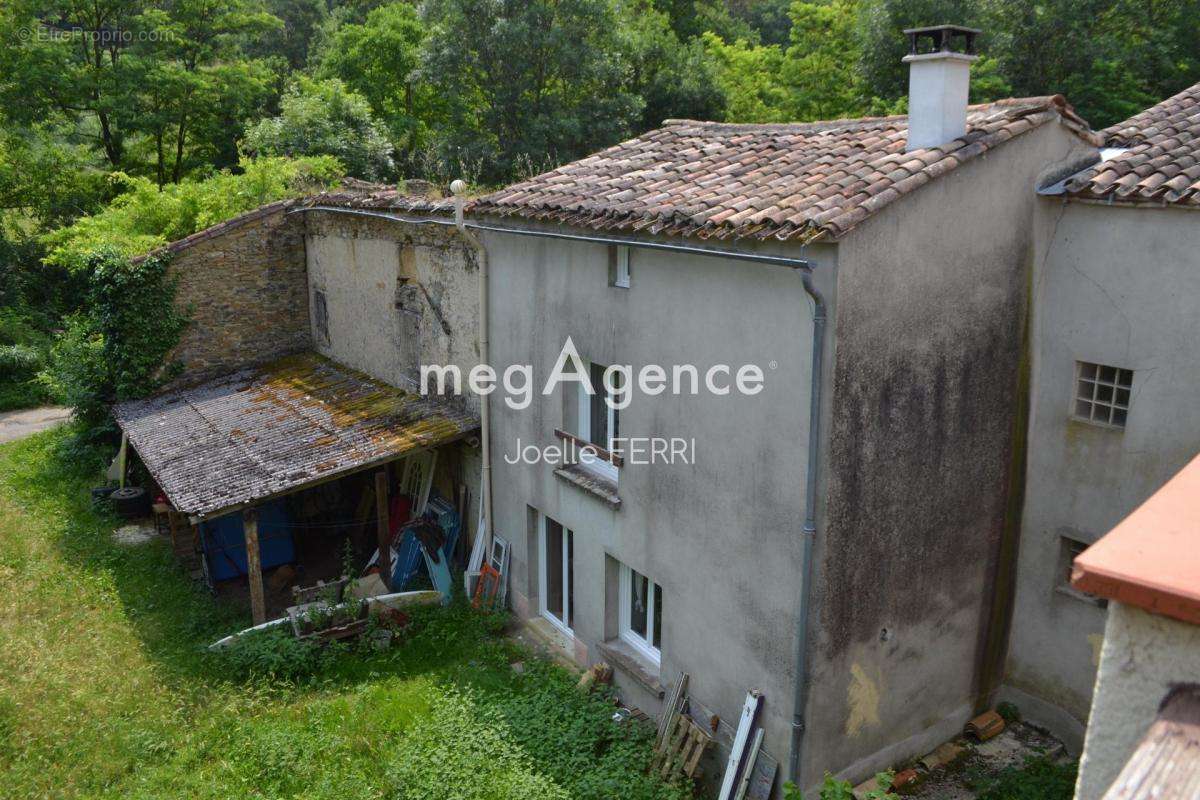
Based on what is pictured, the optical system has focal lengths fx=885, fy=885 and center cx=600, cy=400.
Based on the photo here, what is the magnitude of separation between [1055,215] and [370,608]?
10229 millimetres

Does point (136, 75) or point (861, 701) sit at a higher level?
point (136, 75)

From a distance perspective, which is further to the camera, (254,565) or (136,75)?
(136,75)

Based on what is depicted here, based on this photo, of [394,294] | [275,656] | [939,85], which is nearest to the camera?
[939,85]

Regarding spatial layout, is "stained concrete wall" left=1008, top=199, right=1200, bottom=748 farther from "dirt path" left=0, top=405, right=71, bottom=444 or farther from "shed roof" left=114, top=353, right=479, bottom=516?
"dirt path" left=0, top=405, right=71, bottom=444

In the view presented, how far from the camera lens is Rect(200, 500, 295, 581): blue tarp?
15148 mm

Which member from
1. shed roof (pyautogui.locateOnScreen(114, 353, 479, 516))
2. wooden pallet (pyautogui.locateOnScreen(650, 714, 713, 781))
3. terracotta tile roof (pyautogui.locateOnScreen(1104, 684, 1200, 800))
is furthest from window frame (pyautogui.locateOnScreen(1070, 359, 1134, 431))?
shed roof (pyautogui.locateOnScreen(114, 353, 479, 516))

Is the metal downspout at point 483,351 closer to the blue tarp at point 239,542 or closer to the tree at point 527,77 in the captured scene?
the blue tarp at point 239,542

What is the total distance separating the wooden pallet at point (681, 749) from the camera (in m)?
9.51

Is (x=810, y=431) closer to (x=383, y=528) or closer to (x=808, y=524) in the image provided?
(x=808, y=524)

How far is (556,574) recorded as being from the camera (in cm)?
1272

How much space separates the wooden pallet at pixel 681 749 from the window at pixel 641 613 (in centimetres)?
103

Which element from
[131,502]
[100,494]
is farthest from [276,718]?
[100,494]

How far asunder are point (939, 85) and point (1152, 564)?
19.8 ft

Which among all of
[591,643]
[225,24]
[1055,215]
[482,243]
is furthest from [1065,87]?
[225,24]
